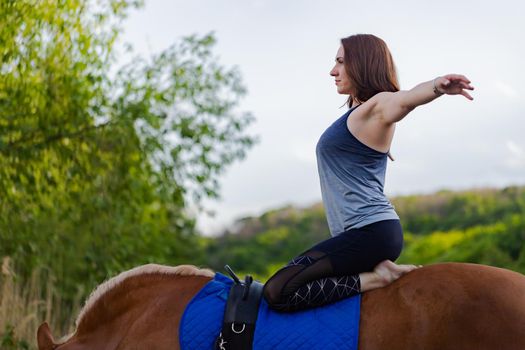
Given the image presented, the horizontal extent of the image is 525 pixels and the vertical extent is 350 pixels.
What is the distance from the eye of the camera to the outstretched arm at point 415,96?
3.31m

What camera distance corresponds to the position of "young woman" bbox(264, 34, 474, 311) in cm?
367

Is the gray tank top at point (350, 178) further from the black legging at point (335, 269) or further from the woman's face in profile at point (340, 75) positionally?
the woman's face in profile at point (340, 75)

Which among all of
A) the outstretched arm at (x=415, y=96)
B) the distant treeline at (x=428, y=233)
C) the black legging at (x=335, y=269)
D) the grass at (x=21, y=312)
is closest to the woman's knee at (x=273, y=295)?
the black legging at (x=335, y=269)

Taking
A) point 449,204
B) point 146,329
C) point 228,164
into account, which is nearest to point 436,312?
point 146,329

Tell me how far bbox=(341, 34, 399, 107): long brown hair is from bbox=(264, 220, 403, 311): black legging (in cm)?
69

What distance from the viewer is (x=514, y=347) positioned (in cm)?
332

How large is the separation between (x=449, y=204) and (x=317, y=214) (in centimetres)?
758

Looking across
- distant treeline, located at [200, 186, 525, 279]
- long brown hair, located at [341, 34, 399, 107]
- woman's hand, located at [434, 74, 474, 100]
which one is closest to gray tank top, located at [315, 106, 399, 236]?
long brown hair, located at [341, 34, 399, 107]

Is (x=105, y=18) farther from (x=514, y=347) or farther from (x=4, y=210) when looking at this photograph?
(x=514, y=347)

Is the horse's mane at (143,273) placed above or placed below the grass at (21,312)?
above

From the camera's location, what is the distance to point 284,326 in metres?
3.68

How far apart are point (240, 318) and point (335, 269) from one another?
1.78 feet

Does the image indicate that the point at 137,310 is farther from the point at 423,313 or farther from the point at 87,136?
the point at 87,136

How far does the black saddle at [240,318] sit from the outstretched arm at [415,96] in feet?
3.71
